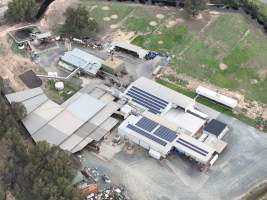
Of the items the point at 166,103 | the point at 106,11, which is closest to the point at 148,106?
the point at 166,103

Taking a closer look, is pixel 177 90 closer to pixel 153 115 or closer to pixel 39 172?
pixel 153 115

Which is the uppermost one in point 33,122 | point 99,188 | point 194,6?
point 194,6

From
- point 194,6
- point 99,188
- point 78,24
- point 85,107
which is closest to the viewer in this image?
point 99,188

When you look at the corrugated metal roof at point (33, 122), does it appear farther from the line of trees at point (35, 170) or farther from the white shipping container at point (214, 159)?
the white shipping container at point (214, 159)

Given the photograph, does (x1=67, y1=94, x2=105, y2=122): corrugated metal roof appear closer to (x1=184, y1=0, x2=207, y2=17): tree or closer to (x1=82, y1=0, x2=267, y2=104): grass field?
(x1=82, y1=0, x2=267, y2=104): grass field

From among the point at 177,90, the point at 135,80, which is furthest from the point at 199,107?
the point at 135,80

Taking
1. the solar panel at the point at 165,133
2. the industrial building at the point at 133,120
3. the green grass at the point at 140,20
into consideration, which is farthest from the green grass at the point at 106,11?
the solar panel at the point at 165,133

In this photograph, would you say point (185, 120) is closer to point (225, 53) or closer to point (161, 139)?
point (161, 139)
